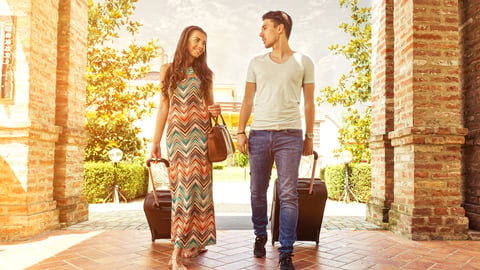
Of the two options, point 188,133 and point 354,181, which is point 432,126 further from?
point 354,181

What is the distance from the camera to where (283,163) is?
117 inches

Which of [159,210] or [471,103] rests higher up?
[471,103]

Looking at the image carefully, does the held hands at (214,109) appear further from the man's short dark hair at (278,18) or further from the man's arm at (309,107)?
the man's short dark hair at (278,18)

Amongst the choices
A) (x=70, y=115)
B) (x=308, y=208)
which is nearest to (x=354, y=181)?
→ (x=308, y=208)

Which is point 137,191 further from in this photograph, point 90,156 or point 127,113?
point 127,113

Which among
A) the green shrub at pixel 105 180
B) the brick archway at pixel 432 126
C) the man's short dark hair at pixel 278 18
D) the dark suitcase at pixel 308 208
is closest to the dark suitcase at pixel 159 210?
the dark suitcase at pixel 308 208

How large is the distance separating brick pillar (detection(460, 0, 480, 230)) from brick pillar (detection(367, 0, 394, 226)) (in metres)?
0.90

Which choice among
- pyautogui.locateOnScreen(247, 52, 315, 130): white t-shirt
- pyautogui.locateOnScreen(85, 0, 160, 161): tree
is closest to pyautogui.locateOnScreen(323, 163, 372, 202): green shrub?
pyautogui.locateOnScreen(85, 0, 160, 161): tree

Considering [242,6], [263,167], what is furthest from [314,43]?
[263,167]

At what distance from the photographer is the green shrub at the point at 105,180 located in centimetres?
845

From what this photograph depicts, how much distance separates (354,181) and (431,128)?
16.2 ft

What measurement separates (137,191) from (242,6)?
74.5ft

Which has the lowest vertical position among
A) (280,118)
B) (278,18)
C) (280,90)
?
(280,118)

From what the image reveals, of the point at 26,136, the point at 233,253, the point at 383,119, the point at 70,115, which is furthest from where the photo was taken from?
the point at 383,119
